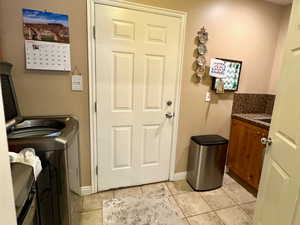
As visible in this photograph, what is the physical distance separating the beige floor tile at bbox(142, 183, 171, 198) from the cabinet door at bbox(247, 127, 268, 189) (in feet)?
3.37

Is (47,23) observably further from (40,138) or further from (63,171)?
(63,171)

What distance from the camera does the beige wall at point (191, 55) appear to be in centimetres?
A: 157

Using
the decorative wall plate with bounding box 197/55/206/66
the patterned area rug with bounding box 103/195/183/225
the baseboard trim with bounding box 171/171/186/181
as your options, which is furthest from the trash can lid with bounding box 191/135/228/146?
the decorative wall plate with bounding box 197/55/206/66

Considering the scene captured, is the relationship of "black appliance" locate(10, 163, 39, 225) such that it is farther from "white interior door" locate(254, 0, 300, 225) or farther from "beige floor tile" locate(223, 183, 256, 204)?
"beige floor tile" locate(223, 183, 256, 204)

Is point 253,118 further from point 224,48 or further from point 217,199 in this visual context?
point 217,199

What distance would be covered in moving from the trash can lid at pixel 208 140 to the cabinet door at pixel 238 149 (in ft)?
0.97

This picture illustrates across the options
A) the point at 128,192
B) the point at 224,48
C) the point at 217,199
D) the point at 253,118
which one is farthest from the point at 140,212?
the point at 224,48

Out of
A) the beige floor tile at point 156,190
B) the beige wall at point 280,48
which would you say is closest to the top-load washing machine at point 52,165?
the beige floor tile at point 156,190

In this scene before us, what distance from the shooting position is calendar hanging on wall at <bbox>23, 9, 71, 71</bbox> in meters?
1.53

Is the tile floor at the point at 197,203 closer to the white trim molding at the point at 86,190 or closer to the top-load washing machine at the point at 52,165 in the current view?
the white trim molding at the point at 86,190

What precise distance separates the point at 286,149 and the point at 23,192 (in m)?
1.41

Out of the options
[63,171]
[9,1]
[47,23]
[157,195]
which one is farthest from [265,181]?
[9,1]

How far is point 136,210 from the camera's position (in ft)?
6.00

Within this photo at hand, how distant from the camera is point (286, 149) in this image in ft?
3.62
